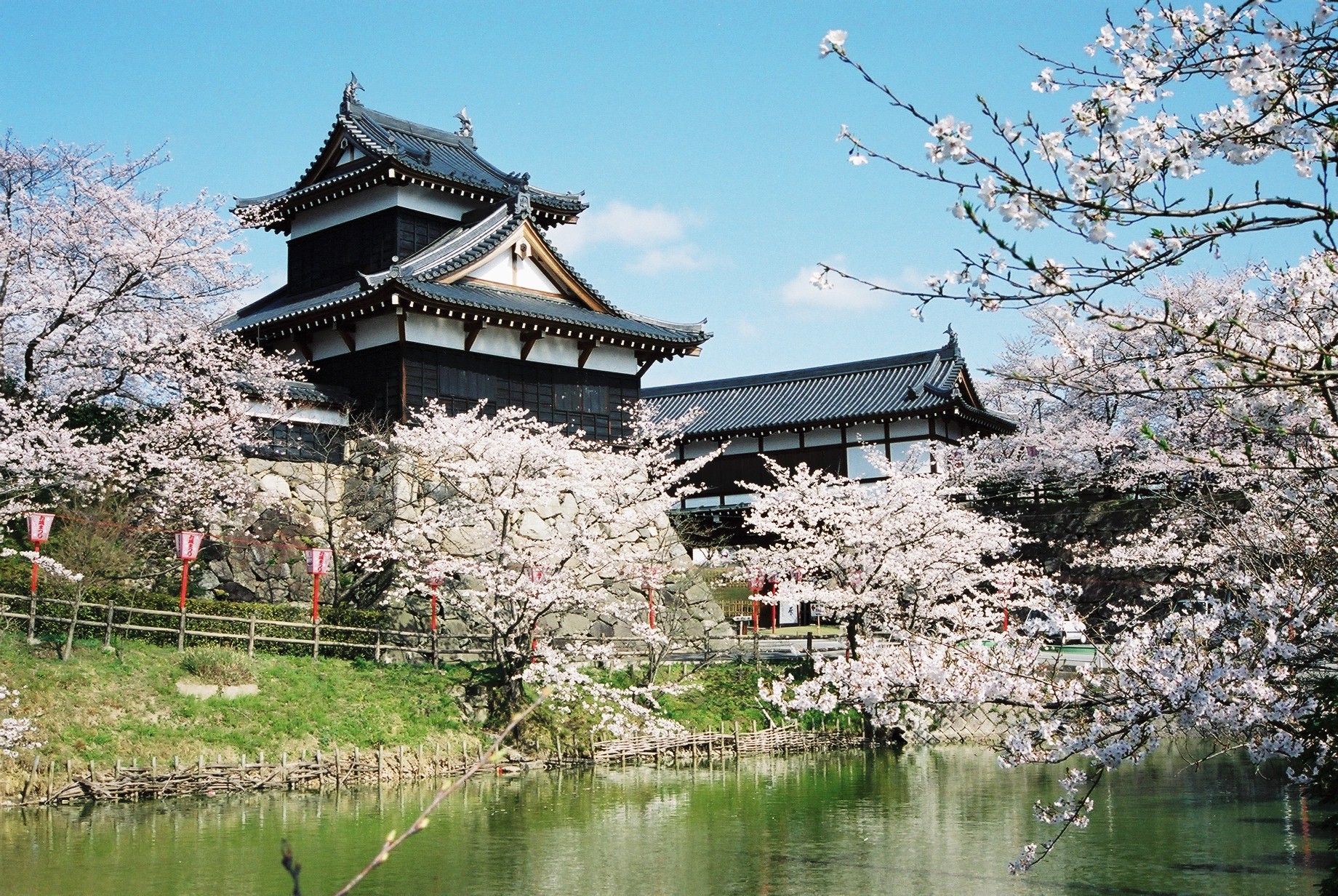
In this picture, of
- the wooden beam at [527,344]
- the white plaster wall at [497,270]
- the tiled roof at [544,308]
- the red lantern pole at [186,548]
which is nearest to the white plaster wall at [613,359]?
the tiled roof at [544,308]

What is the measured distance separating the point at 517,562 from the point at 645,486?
11.5 ft

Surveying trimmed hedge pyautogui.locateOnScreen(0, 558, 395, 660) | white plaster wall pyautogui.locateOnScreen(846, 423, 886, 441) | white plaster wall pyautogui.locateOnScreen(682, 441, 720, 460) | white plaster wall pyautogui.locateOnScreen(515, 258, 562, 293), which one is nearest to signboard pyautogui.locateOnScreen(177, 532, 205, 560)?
trimmed hedge pyautogui.locateOnScreen(0, 558, 395, 660)

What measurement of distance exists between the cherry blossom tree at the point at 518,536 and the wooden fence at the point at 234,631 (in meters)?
0.71

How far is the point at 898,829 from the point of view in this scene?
1441 cm

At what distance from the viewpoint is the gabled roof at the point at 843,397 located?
1298 inches

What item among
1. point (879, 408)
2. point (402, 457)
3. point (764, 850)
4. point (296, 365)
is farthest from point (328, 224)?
point (764, 850)

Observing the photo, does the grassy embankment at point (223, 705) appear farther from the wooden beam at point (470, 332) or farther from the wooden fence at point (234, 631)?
the wooden beam at point (470, 332)

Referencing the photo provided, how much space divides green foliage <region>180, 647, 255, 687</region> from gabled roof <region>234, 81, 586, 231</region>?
1097cm

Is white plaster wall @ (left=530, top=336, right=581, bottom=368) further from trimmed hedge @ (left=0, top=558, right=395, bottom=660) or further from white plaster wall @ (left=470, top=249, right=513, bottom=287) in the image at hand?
trimmed hedge @ (left=0, top=558, right=395, bottom=660)

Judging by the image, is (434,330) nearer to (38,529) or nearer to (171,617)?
(171,617)

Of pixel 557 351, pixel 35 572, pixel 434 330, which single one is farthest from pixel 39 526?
pixel 557 351

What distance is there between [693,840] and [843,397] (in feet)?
72.1

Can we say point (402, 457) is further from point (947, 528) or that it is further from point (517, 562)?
point (947, 528)

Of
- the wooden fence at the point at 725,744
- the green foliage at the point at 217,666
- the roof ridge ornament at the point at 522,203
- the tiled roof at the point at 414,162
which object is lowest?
the wooden fence at the point at 725,744
